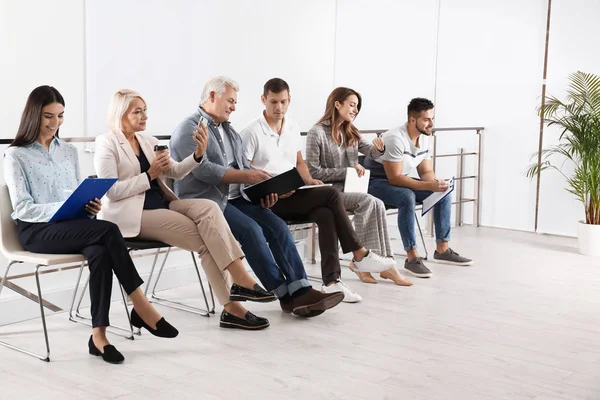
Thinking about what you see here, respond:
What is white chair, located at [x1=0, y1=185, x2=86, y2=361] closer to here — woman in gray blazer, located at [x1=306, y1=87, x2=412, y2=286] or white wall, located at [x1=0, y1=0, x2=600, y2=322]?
white wall, located at [x1=0, y1=0, x2=600, y2=322]

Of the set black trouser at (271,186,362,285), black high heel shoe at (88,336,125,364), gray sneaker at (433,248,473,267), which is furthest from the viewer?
gray sneaker at (433,248,473,267)

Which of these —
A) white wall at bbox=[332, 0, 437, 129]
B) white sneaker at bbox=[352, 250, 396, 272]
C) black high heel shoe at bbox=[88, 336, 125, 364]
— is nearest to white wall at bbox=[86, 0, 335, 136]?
white wall at bbox=[332, 0, 437, 129]

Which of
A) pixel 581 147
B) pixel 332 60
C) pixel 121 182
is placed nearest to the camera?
pixel 121 182

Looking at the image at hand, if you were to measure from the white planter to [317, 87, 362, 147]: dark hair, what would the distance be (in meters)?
2.10

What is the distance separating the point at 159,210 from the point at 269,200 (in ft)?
2.19

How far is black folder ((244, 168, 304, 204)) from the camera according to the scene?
389 cm

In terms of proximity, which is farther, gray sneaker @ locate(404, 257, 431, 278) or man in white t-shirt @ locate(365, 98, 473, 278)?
man in white t-shirt @ locate(365, 98, 473, 278)

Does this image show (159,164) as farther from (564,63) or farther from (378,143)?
(564,63)

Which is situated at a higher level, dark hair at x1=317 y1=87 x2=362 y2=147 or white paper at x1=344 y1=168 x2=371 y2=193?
dark hair at x1=317 y1=87 x2=362 y2=147

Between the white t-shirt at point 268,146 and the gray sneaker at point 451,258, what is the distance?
5.07 feet

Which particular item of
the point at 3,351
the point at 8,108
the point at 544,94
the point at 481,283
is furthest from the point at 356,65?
the point at 3,351

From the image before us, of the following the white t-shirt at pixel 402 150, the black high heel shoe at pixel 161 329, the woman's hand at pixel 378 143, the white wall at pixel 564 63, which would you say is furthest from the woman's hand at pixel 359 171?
the white wall at pixel 564 63

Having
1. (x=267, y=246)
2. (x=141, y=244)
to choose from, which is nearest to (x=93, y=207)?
(x=141, y=244)

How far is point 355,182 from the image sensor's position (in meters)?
4.70
